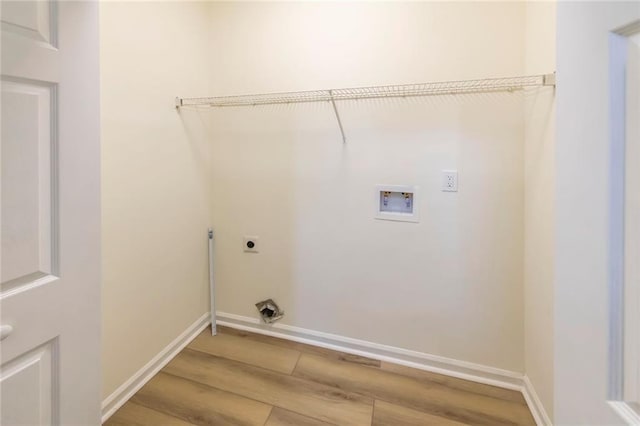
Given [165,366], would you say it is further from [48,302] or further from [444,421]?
[444,421]

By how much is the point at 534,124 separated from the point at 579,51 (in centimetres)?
105

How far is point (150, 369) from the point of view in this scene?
5.51 ft

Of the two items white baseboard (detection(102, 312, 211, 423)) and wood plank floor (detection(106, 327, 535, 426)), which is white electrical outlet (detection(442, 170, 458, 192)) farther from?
white baseboard (detection(102, 312, 211, 423))

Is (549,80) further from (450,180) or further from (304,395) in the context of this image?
(304,395)

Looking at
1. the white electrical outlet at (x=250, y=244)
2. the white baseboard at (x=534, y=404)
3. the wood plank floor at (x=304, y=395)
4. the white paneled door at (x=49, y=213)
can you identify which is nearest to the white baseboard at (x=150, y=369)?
the wood plank floor at (x=304, y=395)

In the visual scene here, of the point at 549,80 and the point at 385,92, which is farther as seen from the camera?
the point at 385,92

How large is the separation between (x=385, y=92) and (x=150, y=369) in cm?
214

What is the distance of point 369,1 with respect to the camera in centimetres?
170

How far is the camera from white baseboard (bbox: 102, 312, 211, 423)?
143 cm

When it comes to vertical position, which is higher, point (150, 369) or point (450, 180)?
point (450, 180)

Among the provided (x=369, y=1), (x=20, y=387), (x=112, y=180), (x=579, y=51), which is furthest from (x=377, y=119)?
(x=20, y=387)

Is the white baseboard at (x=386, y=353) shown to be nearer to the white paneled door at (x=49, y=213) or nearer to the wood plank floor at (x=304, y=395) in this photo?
the wood plank floor at (x=304, y=395)

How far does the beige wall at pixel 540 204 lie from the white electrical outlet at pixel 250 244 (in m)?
1.67

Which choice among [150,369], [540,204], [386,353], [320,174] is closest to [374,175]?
[320,174]
